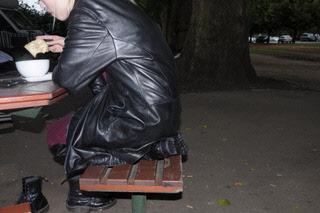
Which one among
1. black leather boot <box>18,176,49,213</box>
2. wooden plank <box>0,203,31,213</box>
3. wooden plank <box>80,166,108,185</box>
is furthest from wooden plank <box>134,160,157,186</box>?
black leather boot <box>18,176,49,213</box>

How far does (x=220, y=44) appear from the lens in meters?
8.52

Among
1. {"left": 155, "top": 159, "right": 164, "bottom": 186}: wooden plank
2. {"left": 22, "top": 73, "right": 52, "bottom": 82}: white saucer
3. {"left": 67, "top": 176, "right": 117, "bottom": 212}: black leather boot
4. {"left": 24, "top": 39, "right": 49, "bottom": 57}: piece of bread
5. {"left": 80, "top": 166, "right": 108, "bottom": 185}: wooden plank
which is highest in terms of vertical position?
{"left": 24, "top": 39, "right": 49, "bottom": 57}: piece of bread

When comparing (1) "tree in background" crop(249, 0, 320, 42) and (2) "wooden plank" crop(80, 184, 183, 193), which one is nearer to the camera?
(2) "wooden plank" crop(80, 184, 183, 193)

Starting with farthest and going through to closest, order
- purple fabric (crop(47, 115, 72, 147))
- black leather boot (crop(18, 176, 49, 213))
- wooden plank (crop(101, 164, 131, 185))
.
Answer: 1. black leather boot (crop(18, 176, 49, 213))
2. purple fabric (crop(47, 115, 72, 147))
3. wooden plank (crop(101, 164, 131, 185))

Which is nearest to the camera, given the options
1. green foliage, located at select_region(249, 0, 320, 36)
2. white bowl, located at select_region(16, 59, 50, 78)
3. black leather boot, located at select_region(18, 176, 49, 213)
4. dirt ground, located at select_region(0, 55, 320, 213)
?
white bowl, located at select_region(16, 59, 50, 78)

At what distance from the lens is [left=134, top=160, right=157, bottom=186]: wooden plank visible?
6.15ft

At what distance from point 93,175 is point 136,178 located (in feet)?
0.86

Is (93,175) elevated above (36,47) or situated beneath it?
situated beneath

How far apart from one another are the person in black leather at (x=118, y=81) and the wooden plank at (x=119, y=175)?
5 cm

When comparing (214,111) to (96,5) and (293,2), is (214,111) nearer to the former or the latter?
(96,5)

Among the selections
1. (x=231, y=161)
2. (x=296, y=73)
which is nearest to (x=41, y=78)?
(x=231, y=161)

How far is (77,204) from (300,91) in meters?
6.71

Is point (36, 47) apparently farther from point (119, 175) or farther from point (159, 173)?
point (159, 173)

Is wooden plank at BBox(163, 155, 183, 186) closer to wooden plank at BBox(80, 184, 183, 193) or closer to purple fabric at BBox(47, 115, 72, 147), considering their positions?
wooden plank at BBox(80, 184, 183, 193)
